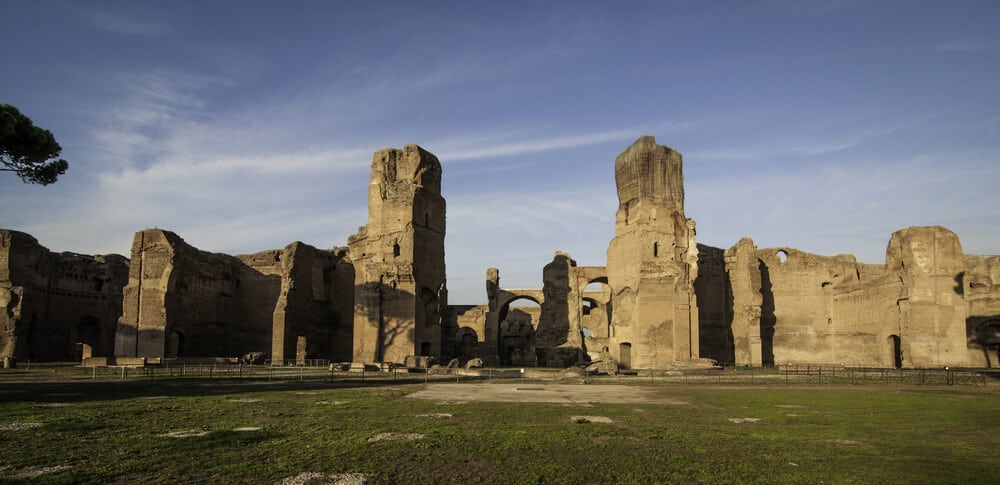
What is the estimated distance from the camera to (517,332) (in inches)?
1948

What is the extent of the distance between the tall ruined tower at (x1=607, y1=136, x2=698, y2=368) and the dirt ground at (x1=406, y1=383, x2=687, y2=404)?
1270 cm

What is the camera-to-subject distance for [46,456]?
21.7ft

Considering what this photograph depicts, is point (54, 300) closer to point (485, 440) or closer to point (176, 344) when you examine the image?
point (176, 344)

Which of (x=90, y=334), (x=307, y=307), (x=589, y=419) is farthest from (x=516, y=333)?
(x=589, y=419)

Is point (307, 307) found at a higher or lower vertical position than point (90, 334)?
higher

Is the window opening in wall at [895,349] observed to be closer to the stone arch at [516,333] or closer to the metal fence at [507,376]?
the metal fence at [507,376]

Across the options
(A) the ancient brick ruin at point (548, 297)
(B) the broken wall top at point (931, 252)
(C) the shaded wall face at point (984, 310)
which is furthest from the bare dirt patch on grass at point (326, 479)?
(C) the shaded wall face at point (984, 310)

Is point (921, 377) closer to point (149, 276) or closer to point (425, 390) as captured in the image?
point (425, 390)

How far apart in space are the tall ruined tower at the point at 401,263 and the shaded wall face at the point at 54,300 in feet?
52.5

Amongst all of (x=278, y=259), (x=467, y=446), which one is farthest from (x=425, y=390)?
(x=278, y=259)

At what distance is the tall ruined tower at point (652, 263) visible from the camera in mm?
30391

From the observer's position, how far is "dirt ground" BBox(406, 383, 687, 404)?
13852 mm

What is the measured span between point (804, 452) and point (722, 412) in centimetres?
425

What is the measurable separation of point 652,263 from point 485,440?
80.4 feet
